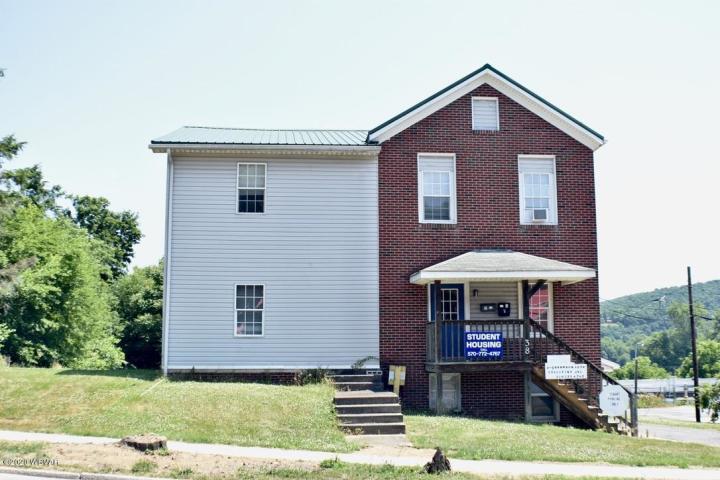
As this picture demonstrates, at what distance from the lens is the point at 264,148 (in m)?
20.1

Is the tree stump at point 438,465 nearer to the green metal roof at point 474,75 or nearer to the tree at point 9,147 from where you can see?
the green metal roof at point 474,75

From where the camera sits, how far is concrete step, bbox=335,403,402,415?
16.0 m

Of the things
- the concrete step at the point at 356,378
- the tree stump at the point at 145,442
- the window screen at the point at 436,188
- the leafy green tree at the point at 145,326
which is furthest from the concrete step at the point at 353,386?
the leafy green tree at the point at 145,326

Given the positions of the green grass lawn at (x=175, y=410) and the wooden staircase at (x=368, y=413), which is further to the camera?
the wooden staircase at (x=368, y=413)

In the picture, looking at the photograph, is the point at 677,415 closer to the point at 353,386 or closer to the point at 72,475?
the point at 353,386

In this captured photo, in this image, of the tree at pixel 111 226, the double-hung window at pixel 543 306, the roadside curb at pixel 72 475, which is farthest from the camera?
the tree at pixel 111 226

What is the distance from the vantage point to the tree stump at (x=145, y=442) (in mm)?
11968

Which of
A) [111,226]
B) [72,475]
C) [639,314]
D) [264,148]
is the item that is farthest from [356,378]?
[639,314]

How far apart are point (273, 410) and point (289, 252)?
580 cm

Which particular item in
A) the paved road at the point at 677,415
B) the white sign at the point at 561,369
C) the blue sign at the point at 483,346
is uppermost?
the blue sign at the point at 483,346

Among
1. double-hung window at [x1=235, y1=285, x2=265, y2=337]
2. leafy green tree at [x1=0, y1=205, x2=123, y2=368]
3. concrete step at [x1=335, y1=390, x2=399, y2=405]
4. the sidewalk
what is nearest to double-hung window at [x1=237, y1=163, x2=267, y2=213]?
double-hung window at [x1=235, y1=285, x2=265, y2=337]

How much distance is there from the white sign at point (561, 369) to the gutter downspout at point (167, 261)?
387 inches

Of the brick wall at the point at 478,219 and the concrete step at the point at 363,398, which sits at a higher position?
the brick wall at the point at 478,219

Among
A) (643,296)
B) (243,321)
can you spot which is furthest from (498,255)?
(643,296)
